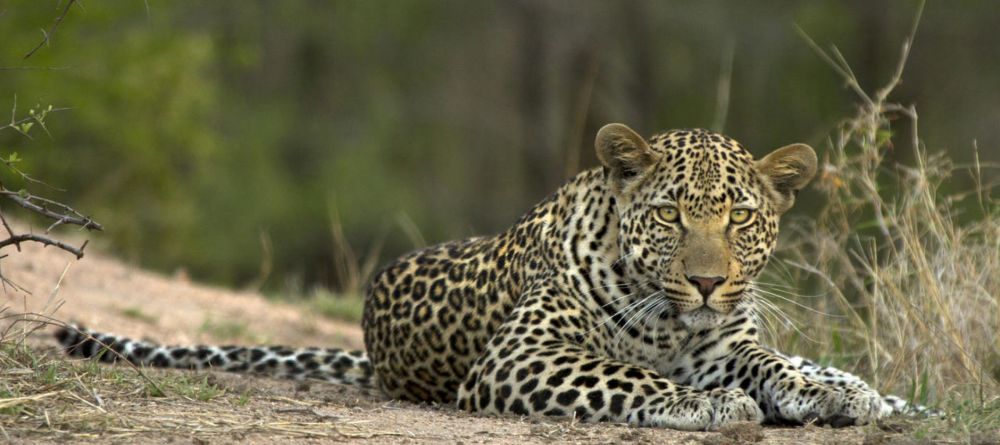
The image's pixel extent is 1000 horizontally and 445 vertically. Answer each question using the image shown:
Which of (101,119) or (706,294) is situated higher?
(101,119)

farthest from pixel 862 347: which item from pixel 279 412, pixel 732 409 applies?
pixel 279 412

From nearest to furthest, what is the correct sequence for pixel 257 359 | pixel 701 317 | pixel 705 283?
pixel 705 283 → pixel 701 317 → pixel 257 359

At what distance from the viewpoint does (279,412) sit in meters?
5.76

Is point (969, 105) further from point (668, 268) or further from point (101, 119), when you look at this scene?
point (668, 268)

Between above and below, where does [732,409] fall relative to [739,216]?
below

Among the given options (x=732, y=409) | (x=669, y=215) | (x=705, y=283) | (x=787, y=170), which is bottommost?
(x=732, y=409)

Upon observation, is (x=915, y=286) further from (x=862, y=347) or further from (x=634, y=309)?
(x=634, y=309)

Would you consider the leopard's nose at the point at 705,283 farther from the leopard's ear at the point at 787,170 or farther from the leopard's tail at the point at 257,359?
the leopard's tail at the point at 257,359

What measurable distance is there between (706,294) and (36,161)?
1490 centimetres

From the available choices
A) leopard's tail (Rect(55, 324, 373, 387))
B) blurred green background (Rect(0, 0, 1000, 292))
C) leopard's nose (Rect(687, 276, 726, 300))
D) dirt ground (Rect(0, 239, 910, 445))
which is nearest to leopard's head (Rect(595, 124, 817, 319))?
leopard's nose (Rect(687, 276, 726, 300))

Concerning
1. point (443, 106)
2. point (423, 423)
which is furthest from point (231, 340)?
point (443, 106)

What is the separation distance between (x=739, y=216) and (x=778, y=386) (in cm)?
85

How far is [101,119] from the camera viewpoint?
20.1 meters

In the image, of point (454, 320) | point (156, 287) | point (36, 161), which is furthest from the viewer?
point (36, 161)
